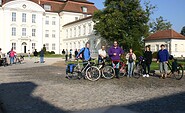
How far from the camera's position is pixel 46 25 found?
66.3 m

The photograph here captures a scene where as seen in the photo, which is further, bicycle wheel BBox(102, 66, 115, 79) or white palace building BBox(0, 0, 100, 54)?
white palace building BBox(0, 0, 100, 54)

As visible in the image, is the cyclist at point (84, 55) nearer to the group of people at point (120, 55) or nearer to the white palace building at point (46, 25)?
the group of people at point (120, 55)

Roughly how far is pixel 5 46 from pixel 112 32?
32212 millimetres

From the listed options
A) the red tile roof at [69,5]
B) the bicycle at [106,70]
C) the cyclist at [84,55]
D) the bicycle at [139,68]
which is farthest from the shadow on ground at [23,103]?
the red tile roof at [69,5]

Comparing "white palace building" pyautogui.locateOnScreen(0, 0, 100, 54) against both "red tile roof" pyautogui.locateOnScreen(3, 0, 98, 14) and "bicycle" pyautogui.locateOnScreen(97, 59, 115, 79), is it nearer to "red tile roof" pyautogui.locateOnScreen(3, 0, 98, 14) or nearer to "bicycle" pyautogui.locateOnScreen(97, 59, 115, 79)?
"red tile roof" pyautogui.locateOnScreen(3, 0, 98, 14)

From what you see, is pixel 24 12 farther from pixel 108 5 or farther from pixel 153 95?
pixel 153 95

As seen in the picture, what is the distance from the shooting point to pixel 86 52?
12258mm

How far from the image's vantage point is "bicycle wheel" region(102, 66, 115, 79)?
40.9 feet

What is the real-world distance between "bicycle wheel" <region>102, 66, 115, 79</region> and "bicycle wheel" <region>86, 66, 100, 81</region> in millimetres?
574

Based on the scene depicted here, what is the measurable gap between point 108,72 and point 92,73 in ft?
3.26

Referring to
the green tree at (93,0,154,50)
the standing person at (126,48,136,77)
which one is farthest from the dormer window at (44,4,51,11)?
the standing person at (126,48,136,77)

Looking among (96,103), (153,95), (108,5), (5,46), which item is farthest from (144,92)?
(5,46)

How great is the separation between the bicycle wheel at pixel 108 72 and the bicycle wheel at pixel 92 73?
57 cm

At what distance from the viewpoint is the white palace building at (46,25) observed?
58.3m
